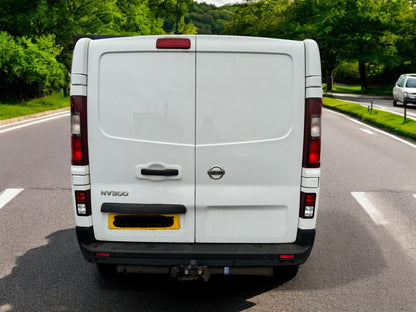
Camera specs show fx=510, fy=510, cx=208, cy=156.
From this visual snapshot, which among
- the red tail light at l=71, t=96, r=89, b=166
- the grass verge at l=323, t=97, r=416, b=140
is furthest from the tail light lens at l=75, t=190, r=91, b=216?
the grass verge at l=323, t=97, r=416, b=140

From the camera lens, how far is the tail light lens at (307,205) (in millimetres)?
3992

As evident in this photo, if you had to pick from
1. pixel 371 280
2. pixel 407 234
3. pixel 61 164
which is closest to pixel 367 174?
pixel 407 234

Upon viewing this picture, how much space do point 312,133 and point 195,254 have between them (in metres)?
1.29

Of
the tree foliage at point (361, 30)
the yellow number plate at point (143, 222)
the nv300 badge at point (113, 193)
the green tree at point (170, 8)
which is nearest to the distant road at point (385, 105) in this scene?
the tree foliage at point (361, 30)

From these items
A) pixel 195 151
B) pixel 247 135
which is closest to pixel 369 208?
pixel 247 135

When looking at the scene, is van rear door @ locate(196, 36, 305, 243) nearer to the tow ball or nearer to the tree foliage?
the tow ball

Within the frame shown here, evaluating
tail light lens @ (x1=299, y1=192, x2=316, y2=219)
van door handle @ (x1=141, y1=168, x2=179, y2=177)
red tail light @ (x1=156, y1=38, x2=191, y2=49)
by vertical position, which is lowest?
tail light lens @ (x1=299, y1=192, x2=316, y2=219)

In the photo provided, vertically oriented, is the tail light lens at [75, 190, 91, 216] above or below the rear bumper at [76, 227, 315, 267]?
above

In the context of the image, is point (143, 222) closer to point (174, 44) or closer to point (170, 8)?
point (174, 44)

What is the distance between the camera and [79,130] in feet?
12.8

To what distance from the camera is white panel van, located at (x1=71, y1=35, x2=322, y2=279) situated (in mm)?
3805

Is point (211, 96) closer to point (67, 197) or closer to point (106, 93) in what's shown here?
point (106, 93)

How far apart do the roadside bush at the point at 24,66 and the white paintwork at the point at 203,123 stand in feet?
74.2

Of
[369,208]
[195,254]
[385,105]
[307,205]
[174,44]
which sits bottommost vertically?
[385,105]
